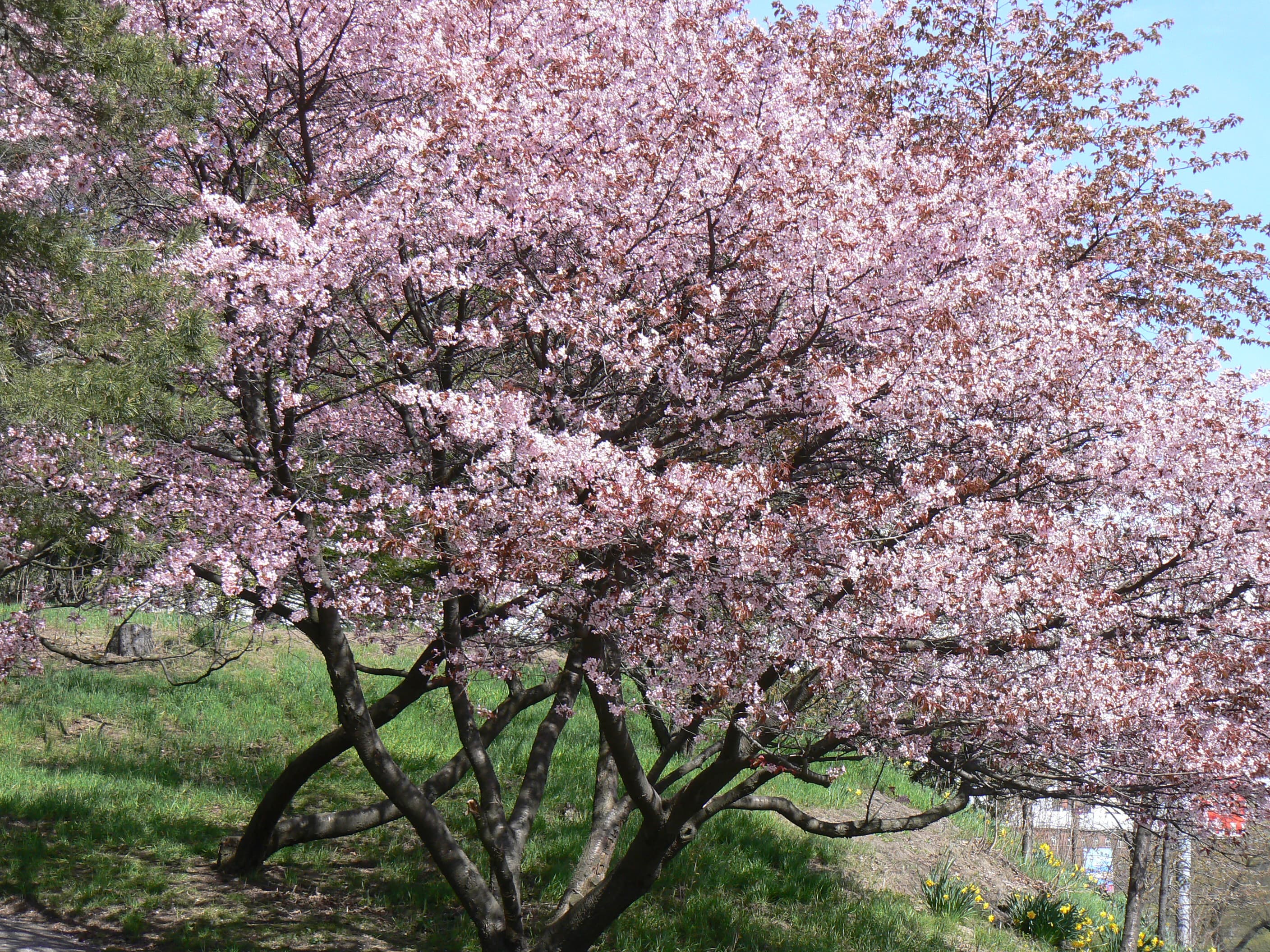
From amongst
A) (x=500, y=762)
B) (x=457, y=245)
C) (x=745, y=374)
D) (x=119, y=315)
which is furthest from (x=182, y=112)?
(x=500, y=762)

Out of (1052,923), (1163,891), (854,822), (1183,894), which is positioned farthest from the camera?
(1183,894)

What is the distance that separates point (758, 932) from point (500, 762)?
3271mm

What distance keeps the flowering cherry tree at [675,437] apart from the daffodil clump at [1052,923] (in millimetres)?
3287

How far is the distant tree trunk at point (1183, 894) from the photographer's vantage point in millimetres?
11211

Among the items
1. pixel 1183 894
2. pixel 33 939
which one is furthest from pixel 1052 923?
pixel 33 939

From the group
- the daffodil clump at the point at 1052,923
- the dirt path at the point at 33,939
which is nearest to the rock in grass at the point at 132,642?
the dirt path at the point at 33,939

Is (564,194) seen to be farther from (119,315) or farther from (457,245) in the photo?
(119,315)

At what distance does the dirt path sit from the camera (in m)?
5.79

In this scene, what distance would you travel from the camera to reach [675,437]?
571 cm

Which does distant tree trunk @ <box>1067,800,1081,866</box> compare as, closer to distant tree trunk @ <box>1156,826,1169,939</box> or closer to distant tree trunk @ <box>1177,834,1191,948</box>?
distant tree trunk @ <box>1156,826,1169,939</box>

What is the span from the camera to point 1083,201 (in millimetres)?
8383

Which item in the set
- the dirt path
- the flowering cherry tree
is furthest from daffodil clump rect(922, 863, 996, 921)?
the dirt path

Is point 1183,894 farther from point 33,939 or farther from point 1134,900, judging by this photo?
point 33,939

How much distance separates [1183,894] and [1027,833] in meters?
4.95
